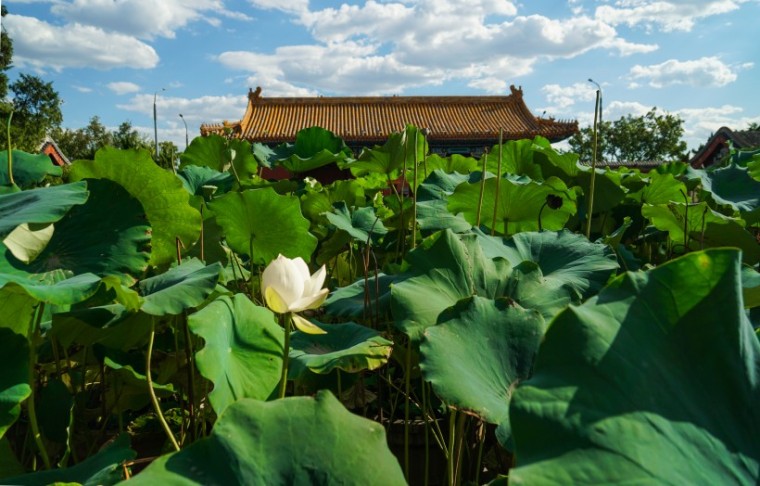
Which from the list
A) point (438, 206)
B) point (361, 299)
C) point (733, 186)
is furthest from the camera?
point (733, 186)

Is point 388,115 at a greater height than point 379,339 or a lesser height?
greater

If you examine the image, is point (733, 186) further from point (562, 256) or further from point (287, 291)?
point (287, 291)

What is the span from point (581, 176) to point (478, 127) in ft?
53.5

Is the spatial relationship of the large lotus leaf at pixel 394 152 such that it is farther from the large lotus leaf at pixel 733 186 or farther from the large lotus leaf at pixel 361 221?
the large lotus leaf at pixel 733 186

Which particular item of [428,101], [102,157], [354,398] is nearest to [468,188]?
[354,398]

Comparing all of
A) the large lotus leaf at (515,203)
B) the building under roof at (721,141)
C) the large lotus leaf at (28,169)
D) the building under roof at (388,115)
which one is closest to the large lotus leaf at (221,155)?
the large lotus leaf at (28,169)

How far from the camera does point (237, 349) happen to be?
26.5 inches

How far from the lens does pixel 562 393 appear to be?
1.17 feet

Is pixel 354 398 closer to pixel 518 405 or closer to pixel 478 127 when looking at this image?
pixel 518 405

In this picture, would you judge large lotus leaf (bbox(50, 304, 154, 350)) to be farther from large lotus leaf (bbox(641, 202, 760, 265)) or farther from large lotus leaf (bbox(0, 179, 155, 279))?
Answer: large lotus leaf (bbox(641, 202, 760, 265))

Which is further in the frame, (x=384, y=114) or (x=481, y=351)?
(x=384, y=114)

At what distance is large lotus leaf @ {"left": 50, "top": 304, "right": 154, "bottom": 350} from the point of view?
0.66 metres

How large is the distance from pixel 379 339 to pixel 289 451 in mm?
325

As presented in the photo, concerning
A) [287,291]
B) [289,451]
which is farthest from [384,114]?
[289,451]
